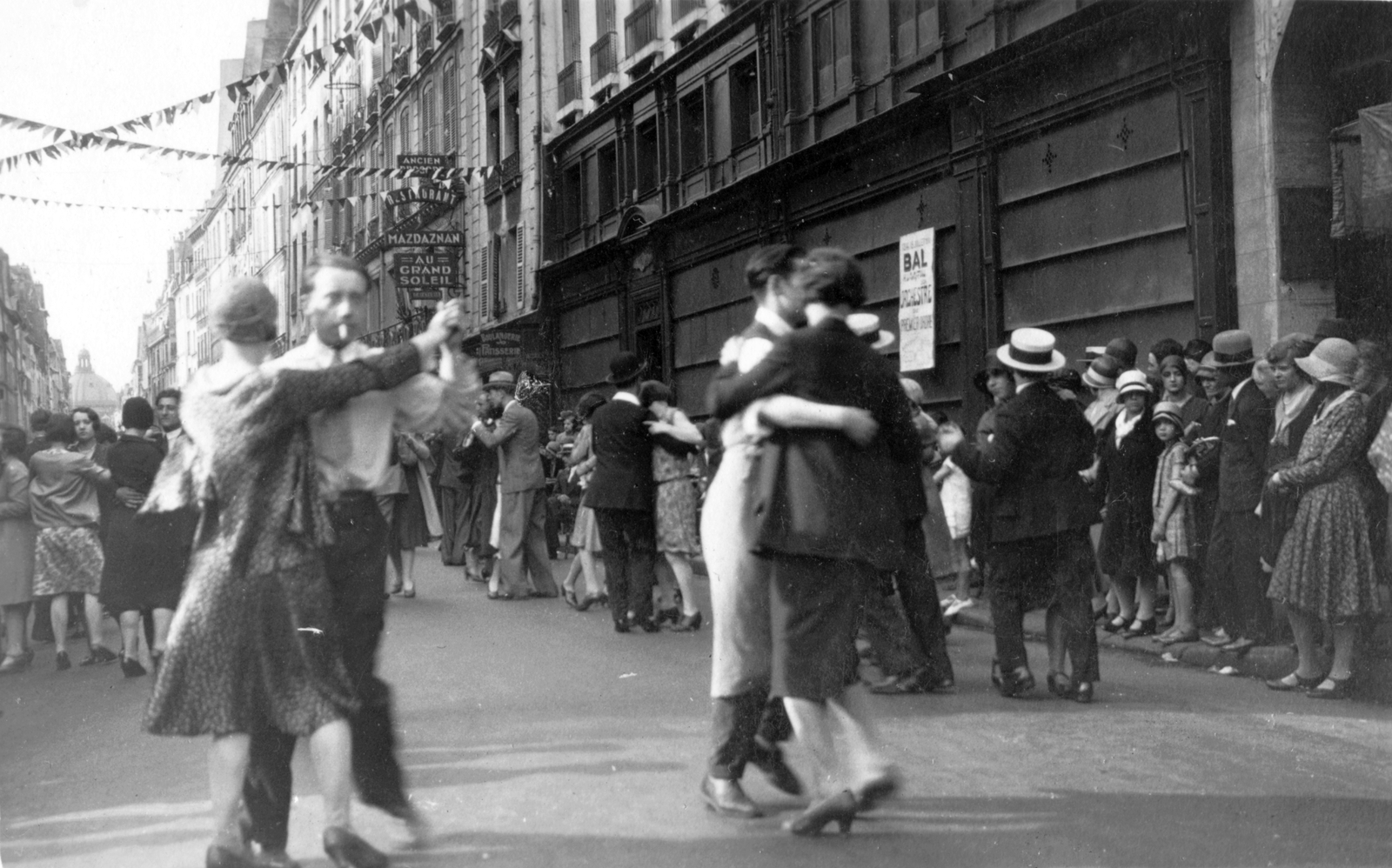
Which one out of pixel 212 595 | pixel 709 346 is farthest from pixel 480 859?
pixel 709 346

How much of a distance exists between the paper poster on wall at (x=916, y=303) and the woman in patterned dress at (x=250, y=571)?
8.63 metres

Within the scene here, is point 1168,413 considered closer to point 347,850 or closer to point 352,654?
point 352,654

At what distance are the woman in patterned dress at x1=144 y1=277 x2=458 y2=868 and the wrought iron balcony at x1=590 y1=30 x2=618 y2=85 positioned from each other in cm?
478

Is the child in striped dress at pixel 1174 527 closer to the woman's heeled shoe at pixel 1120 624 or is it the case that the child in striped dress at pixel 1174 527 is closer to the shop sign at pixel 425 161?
the woman's heeled shoe at pixel 1120 624

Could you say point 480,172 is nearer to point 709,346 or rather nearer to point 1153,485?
point 709,346

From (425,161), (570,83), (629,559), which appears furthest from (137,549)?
(570,83)

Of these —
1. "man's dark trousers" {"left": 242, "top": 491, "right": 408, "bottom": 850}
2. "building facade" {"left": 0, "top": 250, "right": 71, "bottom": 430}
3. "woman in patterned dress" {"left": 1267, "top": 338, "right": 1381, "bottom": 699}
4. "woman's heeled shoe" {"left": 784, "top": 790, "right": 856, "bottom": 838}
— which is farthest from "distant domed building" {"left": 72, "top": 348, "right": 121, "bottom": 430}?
"woman in patterned dress" {"left": 1267, "top": 338, "right": 1381, "bottom": 699}

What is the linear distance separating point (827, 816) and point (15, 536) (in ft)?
22.7

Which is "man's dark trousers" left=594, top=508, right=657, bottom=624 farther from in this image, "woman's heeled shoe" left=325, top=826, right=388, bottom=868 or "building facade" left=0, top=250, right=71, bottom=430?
"woman's heeled shoe" left=325, top=826, right=388, bottom=868

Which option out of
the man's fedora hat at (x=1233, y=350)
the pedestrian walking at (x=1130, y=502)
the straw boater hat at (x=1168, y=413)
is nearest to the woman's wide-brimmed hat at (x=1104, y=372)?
the pedestrian walking at (x=1130, y=502)

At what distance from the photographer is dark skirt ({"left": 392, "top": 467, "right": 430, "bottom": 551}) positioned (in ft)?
41.5

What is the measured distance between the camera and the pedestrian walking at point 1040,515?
7113 millimetres

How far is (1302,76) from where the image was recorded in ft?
36.9

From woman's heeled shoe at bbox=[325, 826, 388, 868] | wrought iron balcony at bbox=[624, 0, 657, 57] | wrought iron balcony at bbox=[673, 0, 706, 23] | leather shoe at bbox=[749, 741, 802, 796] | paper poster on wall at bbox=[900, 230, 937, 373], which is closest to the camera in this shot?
woman's heeled shoe at bbox=[325, 826, 388, 868]
